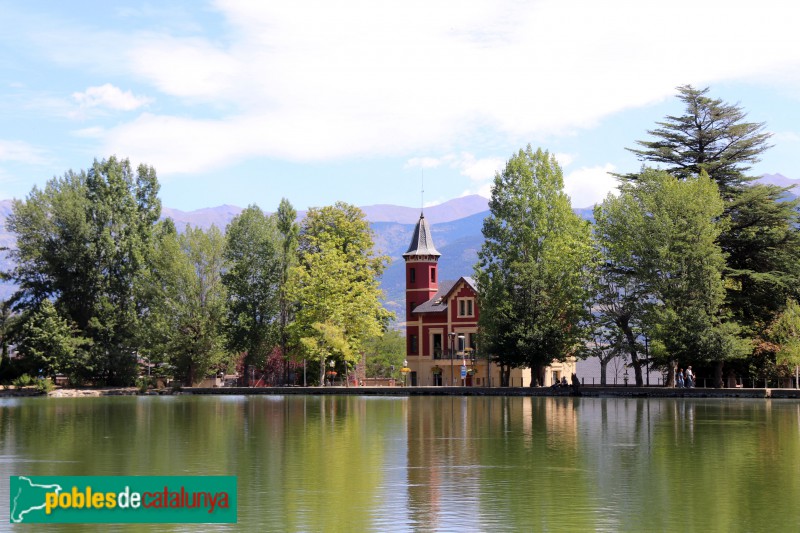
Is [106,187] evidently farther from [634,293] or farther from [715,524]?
[715,524]

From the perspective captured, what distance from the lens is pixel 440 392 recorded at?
7881 centimetres

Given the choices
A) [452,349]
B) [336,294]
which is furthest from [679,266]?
[452,349]

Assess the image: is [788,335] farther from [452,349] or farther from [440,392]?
[452,349]

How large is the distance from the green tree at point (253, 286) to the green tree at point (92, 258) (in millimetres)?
8256

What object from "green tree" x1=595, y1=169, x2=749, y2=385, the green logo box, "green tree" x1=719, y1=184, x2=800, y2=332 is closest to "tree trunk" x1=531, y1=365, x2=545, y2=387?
"green tree" x1=595, y1=169, x2=749, y2=385

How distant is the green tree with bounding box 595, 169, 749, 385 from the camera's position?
6600 cm

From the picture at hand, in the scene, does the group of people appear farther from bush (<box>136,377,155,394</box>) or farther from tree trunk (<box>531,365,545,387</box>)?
bush (<box>136,377,155,394</box>)

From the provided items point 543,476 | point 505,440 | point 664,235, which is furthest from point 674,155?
point 543,476

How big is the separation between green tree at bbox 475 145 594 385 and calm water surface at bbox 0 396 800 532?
88.6 feet

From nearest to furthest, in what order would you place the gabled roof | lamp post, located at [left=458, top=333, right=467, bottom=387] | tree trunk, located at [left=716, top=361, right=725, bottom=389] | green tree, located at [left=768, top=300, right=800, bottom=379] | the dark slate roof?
green tree, located at [left=768, top=300, right=800, bottom=379] → tree trunk, located at [left=716, top=361, right=725, bottom=389] → lamp post, located at [left=458, top=333, right=467, bottom=387] → the gabled roof → the dark slate roof

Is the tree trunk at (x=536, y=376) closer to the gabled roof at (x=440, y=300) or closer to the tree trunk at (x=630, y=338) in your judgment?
the tree trunk at (x=630, y=338)

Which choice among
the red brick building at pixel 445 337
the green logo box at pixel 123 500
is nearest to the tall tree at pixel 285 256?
the red brick building at pixel 445 337

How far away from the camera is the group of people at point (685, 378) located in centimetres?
6925

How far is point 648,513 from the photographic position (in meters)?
18.7
